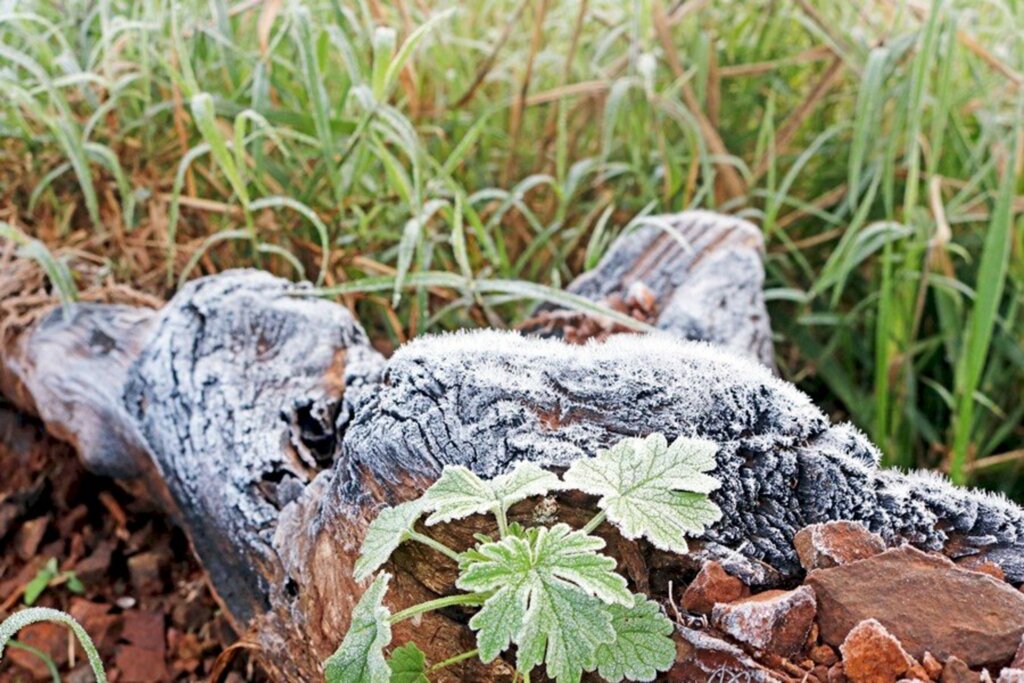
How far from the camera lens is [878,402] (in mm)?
1915

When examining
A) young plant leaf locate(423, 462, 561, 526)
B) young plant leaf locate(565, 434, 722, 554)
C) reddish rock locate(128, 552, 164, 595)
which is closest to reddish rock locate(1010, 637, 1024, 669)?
young plant leaf locate(565, 434, 722, 554)

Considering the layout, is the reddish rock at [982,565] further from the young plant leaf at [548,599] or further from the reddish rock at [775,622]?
the young plant leaf at [548,599]

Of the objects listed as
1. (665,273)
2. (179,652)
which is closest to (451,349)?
(179,652)

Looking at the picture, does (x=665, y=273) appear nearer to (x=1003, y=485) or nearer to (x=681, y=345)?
(x=681, y=345)

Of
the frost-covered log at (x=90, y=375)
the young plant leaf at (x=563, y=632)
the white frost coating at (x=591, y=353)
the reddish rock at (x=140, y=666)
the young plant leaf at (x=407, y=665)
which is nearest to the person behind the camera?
the young plant leaf at (x=563, y=632)

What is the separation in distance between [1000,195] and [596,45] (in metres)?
0.99

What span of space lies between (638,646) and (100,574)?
1.02 meters

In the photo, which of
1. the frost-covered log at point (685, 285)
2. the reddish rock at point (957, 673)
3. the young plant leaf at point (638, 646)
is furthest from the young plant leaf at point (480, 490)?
the frost-covered log at point (685, 285)

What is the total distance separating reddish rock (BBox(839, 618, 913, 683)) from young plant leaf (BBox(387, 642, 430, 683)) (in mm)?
340

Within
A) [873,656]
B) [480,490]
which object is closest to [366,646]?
[480,490]

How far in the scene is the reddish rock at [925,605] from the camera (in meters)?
0.78

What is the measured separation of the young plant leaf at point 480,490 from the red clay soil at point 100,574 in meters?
0.59

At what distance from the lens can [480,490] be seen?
0.81 m

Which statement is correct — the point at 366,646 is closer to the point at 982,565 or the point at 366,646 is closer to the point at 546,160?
the point at 982,565
